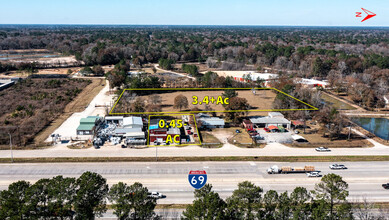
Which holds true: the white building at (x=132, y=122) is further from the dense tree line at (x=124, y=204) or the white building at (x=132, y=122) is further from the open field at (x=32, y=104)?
the dense tree line at (x=124, y=204)

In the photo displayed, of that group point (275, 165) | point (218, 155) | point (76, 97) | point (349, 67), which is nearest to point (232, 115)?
point (218, 155)

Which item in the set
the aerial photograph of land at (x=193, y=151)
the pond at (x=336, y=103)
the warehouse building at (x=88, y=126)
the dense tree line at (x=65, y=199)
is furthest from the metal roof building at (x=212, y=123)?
the pond at (x=336, y=103)

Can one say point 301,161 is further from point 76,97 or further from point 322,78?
point 322,78

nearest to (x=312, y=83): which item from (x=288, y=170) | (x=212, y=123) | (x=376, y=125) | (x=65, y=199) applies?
(x=376, y=125)

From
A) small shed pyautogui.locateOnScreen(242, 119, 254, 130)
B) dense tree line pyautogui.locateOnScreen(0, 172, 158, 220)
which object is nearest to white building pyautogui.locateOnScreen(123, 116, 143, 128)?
small shed pyautogui.locateOnScreen(242, 119, 254, 130)

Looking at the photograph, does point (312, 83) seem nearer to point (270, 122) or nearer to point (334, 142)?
point (270, 122)

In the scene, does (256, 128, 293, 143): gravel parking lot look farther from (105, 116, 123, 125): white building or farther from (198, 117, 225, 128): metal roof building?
(105, 116, 123, 125): white building

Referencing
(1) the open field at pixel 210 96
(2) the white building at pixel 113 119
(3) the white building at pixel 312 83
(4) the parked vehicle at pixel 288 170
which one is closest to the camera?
(4) the parked vehicle at pixel 288 170
